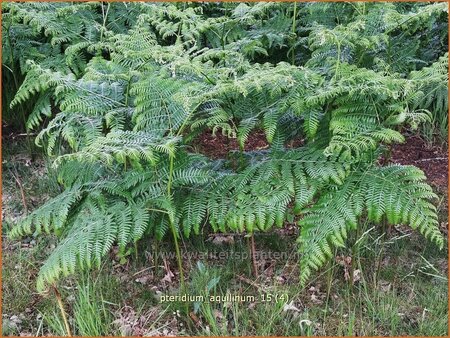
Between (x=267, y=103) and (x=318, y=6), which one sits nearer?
(x=267, y=103)

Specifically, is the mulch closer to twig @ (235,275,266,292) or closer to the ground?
the ground

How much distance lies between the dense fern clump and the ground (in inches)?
11.1

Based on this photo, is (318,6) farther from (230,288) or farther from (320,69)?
(230,288)

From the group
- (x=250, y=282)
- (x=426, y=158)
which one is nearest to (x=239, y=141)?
(x=250, y=282)

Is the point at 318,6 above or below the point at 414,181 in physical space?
above

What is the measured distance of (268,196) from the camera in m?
2.40

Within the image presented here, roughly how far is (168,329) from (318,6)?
2.00 m

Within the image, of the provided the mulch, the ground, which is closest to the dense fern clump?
the ground

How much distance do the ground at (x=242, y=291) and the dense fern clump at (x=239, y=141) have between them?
0.92ft

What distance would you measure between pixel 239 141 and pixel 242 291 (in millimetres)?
803

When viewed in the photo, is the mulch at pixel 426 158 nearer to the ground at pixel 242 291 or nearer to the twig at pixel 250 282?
the ground at pixel 242 291

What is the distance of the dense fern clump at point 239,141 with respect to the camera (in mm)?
2270

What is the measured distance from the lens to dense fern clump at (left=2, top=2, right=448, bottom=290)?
7.45ft

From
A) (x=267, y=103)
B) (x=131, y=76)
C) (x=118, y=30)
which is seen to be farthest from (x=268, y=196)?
(x=118, y=30)
